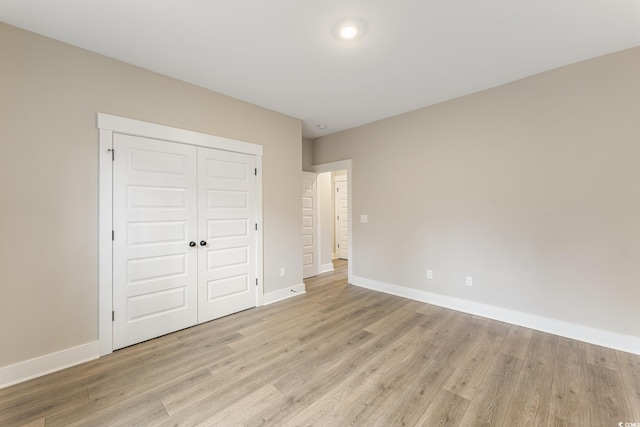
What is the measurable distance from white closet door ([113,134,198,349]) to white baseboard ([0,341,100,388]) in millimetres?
203

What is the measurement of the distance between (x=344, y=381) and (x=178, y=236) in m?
2.27

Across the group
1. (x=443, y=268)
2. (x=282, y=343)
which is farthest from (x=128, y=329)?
(x=443, y=268)

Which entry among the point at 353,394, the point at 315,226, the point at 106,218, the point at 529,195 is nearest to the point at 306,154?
the point at 315,226

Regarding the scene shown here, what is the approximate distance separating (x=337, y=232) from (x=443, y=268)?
382 cm

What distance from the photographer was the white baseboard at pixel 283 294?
3.70 m

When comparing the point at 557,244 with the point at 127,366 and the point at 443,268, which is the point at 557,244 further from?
the point at 127,366

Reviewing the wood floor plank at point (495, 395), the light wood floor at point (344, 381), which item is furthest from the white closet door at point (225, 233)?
the wood floor plank at point (495, 395)

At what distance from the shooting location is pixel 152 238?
2691mm

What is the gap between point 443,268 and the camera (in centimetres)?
355

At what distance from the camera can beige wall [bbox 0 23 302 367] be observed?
2008mm

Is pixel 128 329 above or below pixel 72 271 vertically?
below

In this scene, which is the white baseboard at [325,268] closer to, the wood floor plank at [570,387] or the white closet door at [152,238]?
the white closet door at [152,238]

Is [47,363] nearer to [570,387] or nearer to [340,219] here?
[570,387]

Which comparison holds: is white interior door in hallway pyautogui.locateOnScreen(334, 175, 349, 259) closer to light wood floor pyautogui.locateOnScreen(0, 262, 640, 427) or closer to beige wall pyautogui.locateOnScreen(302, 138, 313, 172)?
beige wall pyautogui.locateOnScreen(302, 138, 313, 172)
